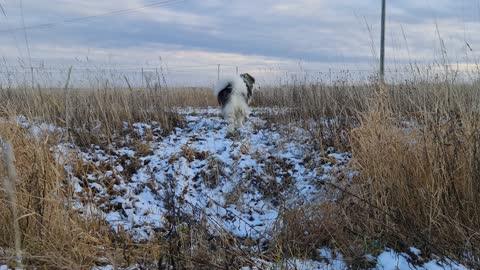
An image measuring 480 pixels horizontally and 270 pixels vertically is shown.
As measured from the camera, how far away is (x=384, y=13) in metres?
14.0

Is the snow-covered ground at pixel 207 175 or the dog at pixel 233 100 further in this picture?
the dog at pixel 233 100

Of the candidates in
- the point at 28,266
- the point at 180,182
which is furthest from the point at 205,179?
the point at 28,266

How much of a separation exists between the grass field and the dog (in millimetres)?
1633

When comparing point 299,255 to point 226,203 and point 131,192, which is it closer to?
point 226,203

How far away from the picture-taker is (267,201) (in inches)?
183

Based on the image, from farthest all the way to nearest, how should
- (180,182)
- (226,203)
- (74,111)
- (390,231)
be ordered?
(74,111) < (180,182) < (226,203) < (390,231)

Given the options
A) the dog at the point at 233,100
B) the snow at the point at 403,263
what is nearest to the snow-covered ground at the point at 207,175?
the snow at the point at 403,263

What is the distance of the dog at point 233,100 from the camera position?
7090 millimetres

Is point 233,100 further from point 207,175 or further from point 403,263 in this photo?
point 403,263

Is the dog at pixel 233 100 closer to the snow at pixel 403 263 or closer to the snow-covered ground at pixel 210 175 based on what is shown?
the snow-covered ground at pixel 210 175

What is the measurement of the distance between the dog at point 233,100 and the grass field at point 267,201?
1633 millimetres

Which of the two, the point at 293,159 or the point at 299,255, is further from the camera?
the point at 293,159

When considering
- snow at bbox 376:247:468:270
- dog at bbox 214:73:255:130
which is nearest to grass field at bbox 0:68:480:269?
snow at bbox 376:247:468:270

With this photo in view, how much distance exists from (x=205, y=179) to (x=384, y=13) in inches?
458
